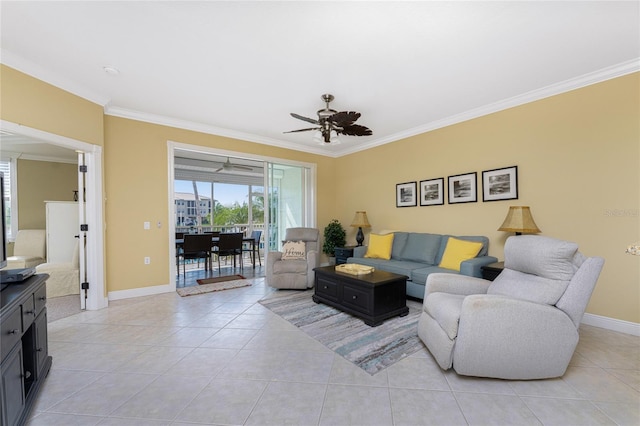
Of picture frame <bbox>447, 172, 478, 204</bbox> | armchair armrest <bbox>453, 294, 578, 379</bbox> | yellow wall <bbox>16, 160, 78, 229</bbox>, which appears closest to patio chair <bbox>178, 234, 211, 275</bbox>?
yellow wall <bbox>16, 160, 78, 229</bbox>

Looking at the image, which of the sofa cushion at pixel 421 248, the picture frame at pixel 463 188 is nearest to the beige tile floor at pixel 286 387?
the sofa cushion at pixel 421 248

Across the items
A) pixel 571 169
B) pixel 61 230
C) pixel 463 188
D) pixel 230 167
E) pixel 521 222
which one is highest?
pixel 230 167

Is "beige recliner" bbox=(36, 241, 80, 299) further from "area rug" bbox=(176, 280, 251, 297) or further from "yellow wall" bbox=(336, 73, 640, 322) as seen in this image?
"yellow wall" bbox=(336, 73, 640, 322)

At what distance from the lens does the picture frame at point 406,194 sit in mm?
4742

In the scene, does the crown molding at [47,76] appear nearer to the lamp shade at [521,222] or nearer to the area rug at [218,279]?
the area rug at [218,279]

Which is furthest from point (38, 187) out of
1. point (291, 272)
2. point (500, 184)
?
point (500, 184)

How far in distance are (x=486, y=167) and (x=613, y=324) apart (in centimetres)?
217

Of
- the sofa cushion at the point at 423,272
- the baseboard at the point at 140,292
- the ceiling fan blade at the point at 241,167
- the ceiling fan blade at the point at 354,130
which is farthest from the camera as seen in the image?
the ceiling fan blade at the point at 241,167

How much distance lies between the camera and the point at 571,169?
3.12 m

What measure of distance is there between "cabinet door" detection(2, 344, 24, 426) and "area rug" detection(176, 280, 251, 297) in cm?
261

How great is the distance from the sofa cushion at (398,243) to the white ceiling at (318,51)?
6.52 feet

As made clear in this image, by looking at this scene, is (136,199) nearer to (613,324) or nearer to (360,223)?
(360,223)

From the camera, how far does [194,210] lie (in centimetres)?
787

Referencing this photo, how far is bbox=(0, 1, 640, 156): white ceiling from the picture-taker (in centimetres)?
205
